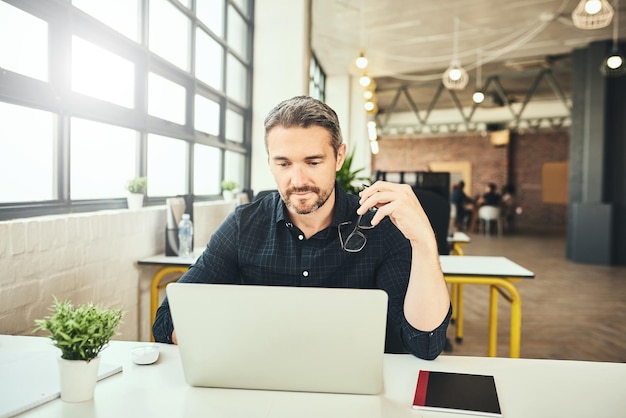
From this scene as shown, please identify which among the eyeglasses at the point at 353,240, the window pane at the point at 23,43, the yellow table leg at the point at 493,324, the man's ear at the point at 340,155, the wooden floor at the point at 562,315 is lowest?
the wooden floor at the point at 562,315

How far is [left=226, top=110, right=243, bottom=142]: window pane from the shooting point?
15.7 feet

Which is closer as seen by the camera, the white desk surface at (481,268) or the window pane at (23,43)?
the window pane at (23,43)

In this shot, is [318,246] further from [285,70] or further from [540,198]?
[540,198]

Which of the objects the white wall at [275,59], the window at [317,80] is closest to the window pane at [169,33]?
the white wall at [275,59]

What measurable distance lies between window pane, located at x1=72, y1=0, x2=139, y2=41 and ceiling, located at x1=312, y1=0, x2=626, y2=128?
362cm

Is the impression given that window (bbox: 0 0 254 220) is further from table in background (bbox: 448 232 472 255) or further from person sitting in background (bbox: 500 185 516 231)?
person sitting in background (bbox: 500 185 516 231)

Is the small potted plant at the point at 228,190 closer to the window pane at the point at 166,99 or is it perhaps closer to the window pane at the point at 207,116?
the window pane at the point at 207,116

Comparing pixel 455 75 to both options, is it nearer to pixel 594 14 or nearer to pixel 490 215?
pixel 594 14

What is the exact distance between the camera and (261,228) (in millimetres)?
1555

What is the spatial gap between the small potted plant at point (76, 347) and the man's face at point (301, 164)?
66 cm

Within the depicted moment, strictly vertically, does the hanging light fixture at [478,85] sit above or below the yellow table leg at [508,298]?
above

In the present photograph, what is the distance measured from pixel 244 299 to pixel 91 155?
2.00 metres

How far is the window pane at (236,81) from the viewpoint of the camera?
4785mm

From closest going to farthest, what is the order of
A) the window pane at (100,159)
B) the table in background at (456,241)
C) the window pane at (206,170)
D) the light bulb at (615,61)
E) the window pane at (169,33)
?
1. the window pane at (100,159)
2. the window pane at (169,33)
3. the table in background at (456,241)
4. the window pane at (206,170)
5. the light bulb at (615,61)
